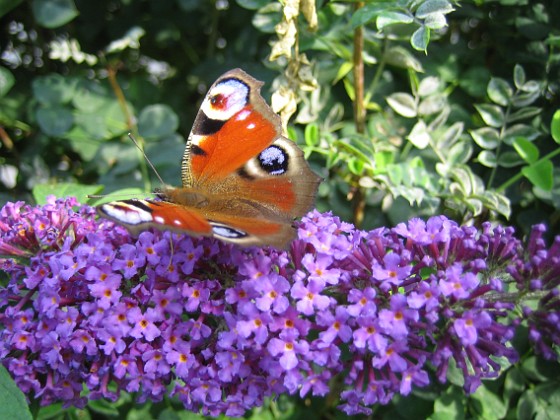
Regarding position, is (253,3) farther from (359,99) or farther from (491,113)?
(491,113)

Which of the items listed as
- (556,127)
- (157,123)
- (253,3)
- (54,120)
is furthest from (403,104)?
(54,120)

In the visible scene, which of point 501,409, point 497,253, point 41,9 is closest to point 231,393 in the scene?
point 497,253

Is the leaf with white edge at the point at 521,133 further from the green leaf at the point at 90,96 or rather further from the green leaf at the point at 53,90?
the green leaf at the point at 53,90

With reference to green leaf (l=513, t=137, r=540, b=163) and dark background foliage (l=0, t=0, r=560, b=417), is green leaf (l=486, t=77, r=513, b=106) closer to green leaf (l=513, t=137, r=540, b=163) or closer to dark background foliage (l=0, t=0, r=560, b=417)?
dark background foliage (l=0, t=0, r=560, b=417)

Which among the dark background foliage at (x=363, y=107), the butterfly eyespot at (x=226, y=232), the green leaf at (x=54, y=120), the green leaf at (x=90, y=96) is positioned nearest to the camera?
the butterfly eyespot at (x=226, y=232)

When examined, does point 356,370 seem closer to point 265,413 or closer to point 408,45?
point 265,413

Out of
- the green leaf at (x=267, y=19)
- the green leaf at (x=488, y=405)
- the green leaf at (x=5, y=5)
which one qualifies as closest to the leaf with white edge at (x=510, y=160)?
the green leaf at (x=488, y=405)
